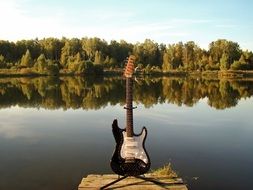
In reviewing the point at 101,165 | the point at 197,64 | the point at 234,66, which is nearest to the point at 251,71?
the point at 234,66

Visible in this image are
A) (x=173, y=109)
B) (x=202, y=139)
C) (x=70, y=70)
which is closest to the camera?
(x=202, y=139)

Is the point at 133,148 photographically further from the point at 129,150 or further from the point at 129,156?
the point at 129,156

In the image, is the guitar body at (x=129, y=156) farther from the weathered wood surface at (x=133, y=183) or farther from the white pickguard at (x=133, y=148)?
→ the weathered wood surface at (x=133, y=183)

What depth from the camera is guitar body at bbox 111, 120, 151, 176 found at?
28.2 feet

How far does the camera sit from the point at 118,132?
28.7 feet

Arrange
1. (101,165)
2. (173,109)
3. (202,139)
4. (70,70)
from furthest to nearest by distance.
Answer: (70,70) → (173,109) → (202,139) → (101,165)

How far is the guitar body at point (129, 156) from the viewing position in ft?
28.2

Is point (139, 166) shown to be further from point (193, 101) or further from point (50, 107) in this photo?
point (193, 101)

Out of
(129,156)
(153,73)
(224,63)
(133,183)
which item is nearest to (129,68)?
(129,156)

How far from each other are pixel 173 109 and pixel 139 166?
20.5 m

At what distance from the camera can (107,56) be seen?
111062 millimetres

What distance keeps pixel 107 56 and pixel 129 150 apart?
339 ft

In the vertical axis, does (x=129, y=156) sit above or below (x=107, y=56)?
below

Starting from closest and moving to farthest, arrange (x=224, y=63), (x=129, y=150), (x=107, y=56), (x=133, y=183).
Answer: (x=133, y=183), (x=129, y=150), (x=224, y=63), (x=107, y=56)
